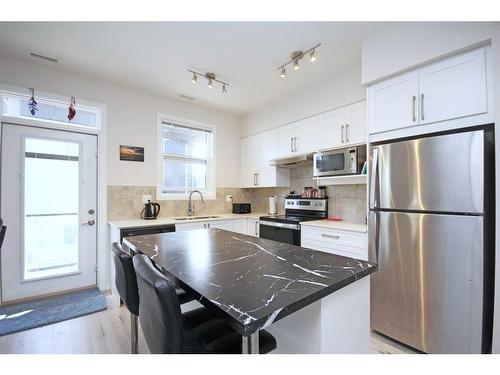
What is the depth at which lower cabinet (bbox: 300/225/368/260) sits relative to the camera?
2.29m

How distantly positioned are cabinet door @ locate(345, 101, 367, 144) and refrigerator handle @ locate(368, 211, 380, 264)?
93 cm

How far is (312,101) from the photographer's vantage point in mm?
3211

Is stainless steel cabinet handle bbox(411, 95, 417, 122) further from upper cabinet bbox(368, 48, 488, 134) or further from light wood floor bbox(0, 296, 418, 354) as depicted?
light wood floor bbox(0, 296, 418, 354)

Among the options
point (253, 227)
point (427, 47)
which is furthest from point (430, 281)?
point (253, 227)

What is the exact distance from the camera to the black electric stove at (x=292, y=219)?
296 cm

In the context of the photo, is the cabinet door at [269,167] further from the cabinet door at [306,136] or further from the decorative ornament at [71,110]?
the decorative ornament at [71,110]

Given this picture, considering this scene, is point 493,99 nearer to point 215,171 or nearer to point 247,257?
point 247,257

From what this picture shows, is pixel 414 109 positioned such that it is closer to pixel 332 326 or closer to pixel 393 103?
pixel 393 103

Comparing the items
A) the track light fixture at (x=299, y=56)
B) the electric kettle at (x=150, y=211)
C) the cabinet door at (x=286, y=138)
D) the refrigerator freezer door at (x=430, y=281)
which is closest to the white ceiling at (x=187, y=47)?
the track light fixture at (x=299, y=56)

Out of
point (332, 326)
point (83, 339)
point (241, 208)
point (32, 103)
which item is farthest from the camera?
point (241, 208)

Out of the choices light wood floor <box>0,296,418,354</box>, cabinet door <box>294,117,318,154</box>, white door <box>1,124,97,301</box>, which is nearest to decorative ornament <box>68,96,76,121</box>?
white door <box>1,124,97,301</box>

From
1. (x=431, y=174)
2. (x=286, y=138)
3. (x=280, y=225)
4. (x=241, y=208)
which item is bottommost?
(x=280, y=225)

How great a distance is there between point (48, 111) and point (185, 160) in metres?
1.78

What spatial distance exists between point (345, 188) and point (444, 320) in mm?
1694
